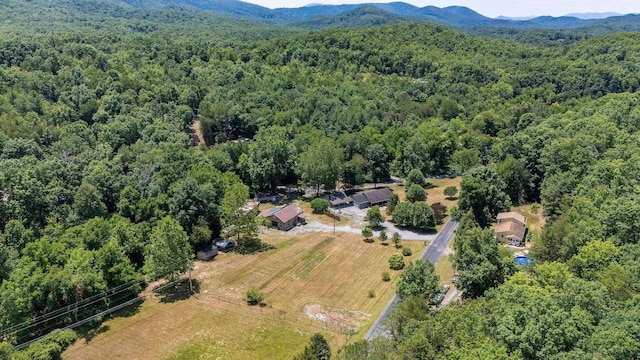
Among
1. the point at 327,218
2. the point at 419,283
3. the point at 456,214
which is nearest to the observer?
the point at 419,283

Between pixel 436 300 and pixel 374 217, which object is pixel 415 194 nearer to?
pixel 374 217

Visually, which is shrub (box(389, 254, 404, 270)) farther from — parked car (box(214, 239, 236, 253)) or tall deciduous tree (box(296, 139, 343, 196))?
tall deciduous tree (box(296, 139, 343, 196))

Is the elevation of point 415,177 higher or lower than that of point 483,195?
lower

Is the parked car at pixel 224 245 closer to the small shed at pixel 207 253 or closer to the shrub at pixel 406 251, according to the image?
the small shed at pixel 207 253

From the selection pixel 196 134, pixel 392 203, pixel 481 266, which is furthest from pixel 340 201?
pixel 196 134

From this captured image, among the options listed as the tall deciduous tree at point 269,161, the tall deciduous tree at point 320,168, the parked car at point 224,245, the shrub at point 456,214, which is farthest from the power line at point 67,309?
the shrub at point 456,214

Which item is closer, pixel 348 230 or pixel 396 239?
pixel 396 239


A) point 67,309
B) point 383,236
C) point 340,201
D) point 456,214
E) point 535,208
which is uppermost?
point 67,309

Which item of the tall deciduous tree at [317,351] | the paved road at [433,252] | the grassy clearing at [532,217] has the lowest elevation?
the paved road at [433,252]
